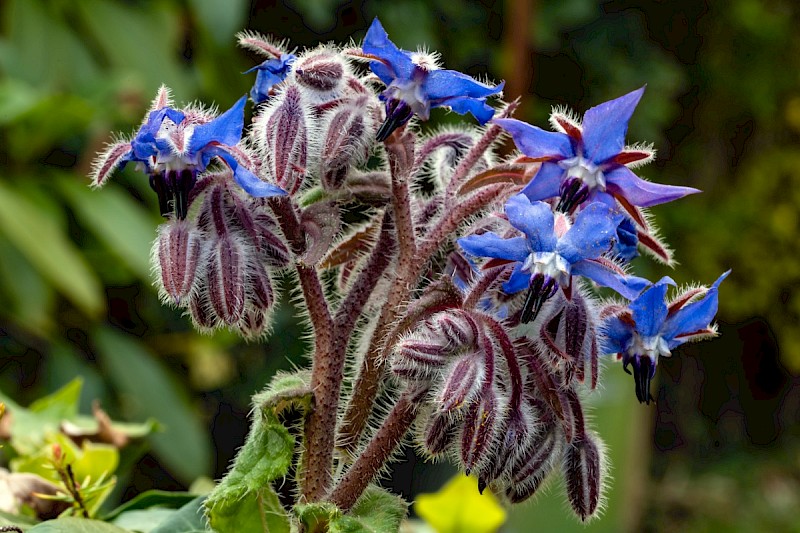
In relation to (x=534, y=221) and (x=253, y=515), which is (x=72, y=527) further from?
(x=534, y=221)

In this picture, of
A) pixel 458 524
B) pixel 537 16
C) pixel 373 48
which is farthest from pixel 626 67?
pixel 373 48

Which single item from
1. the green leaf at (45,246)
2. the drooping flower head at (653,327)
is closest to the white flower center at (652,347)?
the drooping flower head at (653,327)

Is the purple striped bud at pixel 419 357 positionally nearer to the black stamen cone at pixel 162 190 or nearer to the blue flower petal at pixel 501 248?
the blue flower petal at pixel 501 248

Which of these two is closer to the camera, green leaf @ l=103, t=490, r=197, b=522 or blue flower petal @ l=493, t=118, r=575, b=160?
blue flower petal @ l=493, t=118, r=575, b=160

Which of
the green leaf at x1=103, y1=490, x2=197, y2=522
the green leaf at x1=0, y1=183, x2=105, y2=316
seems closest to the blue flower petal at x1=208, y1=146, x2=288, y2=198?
the green leaf at x1=103, y1=490, x2=197, y2=522

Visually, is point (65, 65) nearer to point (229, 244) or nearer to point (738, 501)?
point (229, 244)

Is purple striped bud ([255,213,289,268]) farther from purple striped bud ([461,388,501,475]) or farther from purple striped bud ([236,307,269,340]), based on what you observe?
purple striped bud ([461,388,501,475])
